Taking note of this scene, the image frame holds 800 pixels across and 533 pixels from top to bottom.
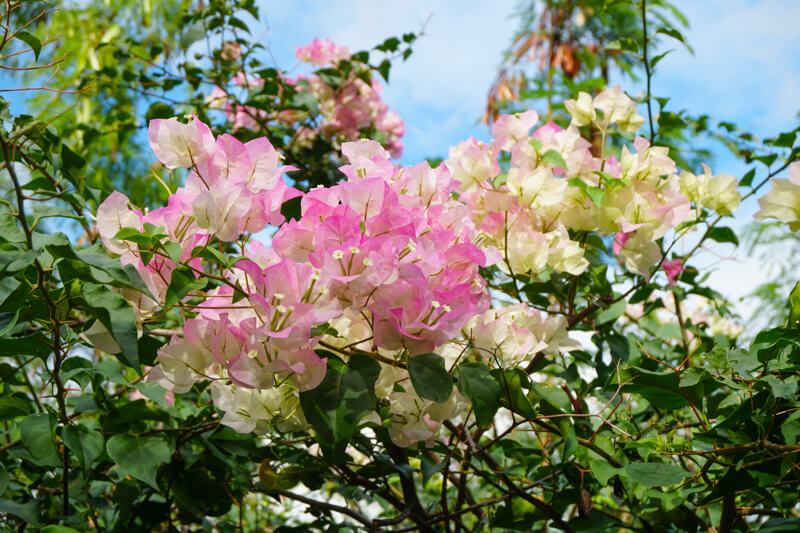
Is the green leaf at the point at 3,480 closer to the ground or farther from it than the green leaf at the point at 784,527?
farther from it

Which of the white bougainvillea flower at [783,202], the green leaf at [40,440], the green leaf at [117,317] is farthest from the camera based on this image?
the white bougainvillea flower at [783,202]

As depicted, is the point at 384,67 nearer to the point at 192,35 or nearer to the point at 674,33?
the point at 192,35

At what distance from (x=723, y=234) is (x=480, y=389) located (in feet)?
1.64

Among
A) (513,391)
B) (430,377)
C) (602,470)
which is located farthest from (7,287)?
(602,470)

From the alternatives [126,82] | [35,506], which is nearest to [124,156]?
[126,82]

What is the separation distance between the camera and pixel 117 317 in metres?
0.44

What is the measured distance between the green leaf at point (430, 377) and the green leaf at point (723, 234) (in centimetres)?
52

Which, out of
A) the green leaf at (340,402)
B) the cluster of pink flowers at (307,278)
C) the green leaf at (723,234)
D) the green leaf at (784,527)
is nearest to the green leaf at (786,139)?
the green leaf at (723,234)

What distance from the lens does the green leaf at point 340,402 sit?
1.52 ft

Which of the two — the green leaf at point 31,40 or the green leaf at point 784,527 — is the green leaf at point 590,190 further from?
the green leaf at point 31,40

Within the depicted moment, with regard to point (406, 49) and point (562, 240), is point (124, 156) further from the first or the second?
point (562, 240)

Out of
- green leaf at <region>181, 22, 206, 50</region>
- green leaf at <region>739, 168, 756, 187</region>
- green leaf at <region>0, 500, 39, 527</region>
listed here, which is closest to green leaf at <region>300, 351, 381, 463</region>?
green leaf at <region>0, 500, 39, 527</region>

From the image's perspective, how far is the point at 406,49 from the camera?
149 cm

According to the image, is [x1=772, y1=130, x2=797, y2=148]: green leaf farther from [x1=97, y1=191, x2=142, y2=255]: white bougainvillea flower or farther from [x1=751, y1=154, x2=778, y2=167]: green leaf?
[x1=97, y1=191, x2=142, y2=255]: white bougainvillea flower
